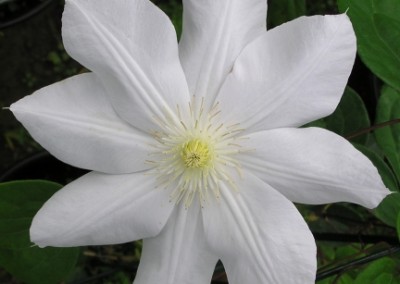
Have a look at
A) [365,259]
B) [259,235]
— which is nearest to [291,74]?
[259,235]

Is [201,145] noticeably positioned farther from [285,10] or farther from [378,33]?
[285,10]

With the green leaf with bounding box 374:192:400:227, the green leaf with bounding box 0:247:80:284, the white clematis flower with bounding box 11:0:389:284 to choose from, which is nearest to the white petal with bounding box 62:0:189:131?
the white clematis flower with bounding box 11:0:389:284

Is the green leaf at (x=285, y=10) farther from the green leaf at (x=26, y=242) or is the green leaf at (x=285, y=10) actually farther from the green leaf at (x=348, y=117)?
the green leaf at (x=26, y=242)

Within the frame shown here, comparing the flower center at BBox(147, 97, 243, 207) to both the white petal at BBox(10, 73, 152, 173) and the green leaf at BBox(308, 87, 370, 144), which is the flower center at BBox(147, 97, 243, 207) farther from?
the green leaf at BBox(308, 87, 370, 144)

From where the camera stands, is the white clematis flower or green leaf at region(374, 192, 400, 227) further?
green leaf at region(374, 192, 400, 227)

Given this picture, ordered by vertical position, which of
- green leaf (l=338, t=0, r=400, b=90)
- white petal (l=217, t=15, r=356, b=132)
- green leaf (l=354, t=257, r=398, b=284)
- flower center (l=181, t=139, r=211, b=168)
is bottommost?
green leaf (l=354, t=257, r=398, b=284)

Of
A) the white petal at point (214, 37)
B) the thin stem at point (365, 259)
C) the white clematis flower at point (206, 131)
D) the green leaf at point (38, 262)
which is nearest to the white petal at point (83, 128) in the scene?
the white clematis flower at point (206, 131)

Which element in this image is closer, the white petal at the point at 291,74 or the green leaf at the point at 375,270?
the white petal at the point at 291,74
